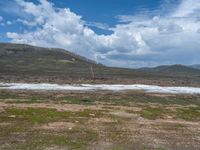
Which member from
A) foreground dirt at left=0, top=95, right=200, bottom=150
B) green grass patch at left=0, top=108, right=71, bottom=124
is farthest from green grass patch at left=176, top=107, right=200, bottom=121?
green grass patch at left=0, top=108, right=71, bottom=124

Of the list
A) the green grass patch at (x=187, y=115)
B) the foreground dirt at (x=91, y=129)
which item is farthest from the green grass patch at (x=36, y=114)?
the green grass patch at (x=187, y=115)

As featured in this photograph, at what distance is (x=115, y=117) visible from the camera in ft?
79.9

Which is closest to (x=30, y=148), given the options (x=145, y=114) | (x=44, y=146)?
(x=44, y=146)

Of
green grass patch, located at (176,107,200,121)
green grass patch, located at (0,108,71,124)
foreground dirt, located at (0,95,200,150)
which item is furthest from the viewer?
green grass patch, located at (176,107,200,121)

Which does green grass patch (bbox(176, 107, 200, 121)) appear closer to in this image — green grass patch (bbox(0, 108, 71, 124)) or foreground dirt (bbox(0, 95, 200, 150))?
foreground dirt (bbox(0, 95, 200, 150))

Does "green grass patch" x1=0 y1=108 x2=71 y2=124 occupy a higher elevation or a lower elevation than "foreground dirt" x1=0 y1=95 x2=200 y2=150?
higher

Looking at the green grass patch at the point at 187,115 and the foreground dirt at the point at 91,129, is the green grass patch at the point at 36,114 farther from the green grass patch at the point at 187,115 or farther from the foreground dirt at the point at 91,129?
the green grass patch at the point at 187,115

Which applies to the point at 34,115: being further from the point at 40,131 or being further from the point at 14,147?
the point at 14,147

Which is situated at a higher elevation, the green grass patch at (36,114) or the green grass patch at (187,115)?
the green grass patch at (36,114)

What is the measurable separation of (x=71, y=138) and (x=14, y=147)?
347 centimetres

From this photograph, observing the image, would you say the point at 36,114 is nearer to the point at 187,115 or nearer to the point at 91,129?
the point at 91,129

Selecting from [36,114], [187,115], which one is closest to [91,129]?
[36,114]

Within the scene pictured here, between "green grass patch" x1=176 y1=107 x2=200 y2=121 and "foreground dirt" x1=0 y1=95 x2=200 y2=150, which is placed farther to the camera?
"green grass patch" x1=176 y1=107 x2=200 y2=121

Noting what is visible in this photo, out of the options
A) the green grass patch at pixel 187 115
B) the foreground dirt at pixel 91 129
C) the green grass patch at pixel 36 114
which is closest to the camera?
the foreground dirt at pixel 91 129
